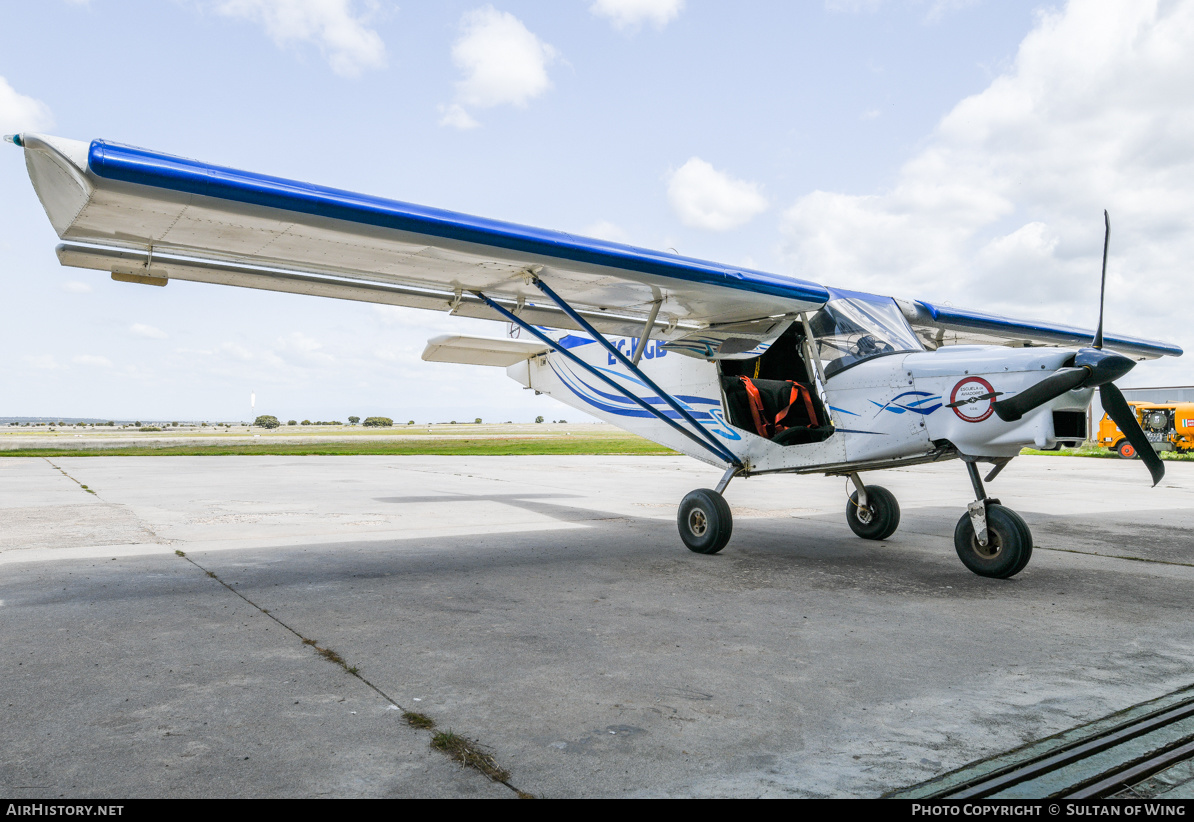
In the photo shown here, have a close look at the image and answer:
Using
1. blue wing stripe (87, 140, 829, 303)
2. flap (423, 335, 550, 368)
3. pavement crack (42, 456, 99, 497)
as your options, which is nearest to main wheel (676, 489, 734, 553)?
blue wing stripe (87, 140, 829, 303)

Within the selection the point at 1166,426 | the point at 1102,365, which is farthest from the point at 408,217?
the point at 1166,426

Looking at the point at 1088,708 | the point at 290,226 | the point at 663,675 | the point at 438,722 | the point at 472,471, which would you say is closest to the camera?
the point at 438,722

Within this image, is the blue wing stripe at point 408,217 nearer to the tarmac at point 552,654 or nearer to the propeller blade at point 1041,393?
the propeller blade at point 1041,393

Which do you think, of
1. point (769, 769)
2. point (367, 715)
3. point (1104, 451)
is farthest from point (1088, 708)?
point (1104, 451)

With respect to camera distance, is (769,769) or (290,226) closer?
(769,769)

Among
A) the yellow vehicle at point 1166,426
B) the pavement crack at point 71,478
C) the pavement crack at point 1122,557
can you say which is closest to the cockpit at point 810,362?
the pavement crack at point 1122,557

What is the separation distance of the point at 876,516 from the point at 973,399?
2.46 metres

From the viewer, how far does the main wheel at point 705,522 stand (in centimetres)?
659

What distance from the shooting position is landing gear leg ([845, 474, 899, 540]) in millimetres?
7488

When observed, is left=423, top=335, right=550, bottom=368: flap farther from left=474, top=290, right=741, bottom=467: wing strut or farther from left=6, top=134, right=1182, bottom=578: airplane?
left=474, top=290, right=741, bottom=467: wing strut

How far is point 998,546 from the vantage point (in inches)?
216

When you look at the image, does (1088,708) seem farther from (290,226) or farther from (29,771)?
(290,226)

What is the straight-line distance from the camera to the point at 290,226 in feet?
16.3

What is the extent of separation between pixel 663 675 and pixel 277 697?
1659 mm
